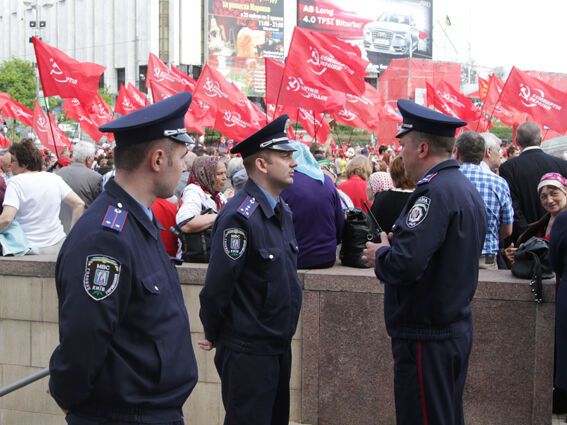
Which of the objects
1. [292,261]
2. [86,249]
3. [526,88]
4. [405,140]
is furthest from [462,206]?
[526,88]

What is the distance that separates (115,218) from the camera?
9.66 feet

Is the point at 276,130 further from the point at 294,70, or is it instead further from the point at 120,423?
the point at 294,70

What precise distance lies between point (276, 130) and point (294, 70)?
10236 millimetres

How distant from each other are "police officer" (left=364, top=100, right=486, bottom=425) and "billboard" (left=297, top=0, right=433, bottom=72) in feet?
285

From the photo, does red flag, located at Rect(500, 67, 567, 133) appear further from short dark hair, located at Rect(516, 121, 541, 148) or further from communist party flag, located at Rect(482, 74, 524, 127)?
short dark hair, located at Rect(516, 121, 541, 148)

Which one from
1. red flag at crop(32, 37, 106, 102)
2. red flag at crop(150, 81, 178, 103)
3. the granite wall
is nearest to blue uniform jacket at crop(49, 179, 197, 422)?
the granite wall

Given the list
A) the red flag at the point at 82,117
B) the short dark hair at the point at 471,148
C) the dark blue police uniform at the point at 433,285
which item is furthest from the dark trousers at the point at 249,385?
the red flag at the point at 82,117

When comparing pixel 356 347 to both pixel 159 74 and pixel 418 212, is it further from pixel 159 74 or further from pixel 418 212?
pixel 159 74

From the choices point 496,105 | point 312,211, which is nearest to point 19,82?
point 496,105

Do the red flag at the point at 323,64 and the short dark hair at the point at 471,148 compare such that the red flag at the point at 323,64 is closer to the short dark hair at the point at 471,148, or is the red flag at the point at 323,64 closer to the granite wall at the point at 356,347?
the short dark hair at the point at 471,148

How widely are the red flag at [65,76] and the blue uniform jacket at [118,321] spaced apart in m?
11.5

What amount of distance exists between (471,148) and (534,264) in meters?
1.52

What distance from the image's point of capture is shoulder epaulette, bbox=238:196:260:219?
4453mm

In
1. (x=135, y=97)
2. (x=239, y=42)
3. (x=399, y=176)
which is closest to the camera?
(x=399, y=176)
